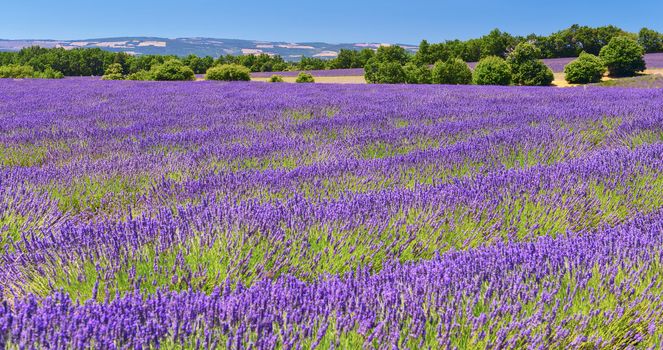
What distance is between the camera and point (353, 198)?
249 centimetres

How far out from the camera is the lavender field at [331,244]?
1258 millimetres

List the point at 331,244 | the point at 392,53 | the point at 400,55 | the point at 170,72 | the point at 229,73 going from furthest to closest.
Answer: the point at 400,55, the point at 392,53, the point at 170,72, the point at 229,73, the point at 331,244

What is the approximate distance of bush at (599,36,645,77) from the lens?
25.7 m

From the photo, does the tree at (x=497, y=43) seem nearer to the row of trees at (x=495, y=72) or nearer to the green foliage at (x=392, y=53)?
the green foliage at (x=392, y=53)

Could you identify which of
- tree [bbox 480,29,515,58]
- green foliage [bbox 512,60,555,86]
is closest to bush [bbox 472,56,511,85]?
green foliage [bbox 512,60,555,86]

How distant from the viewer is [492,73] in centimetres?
1989

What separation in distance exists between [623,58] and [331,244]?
29275 millimetres

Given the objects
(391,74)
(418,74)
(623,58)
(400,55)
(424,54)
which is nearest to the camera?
(418,74)

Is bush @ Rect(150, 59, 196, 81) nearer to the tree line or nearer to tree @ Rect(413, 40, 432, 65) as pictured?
the tree line

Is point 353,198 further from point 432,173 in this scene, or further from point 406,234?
point 432,173

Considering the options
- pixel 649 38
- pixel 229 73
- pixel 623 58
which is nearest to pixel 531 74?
pixel 623 58

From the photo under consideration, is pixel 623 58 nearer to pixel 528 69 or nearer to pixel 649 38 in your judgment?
pixel 528 69

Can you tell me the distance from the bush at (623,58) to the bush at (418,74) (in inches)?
438

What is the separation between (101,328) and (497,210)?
6.43 ft
